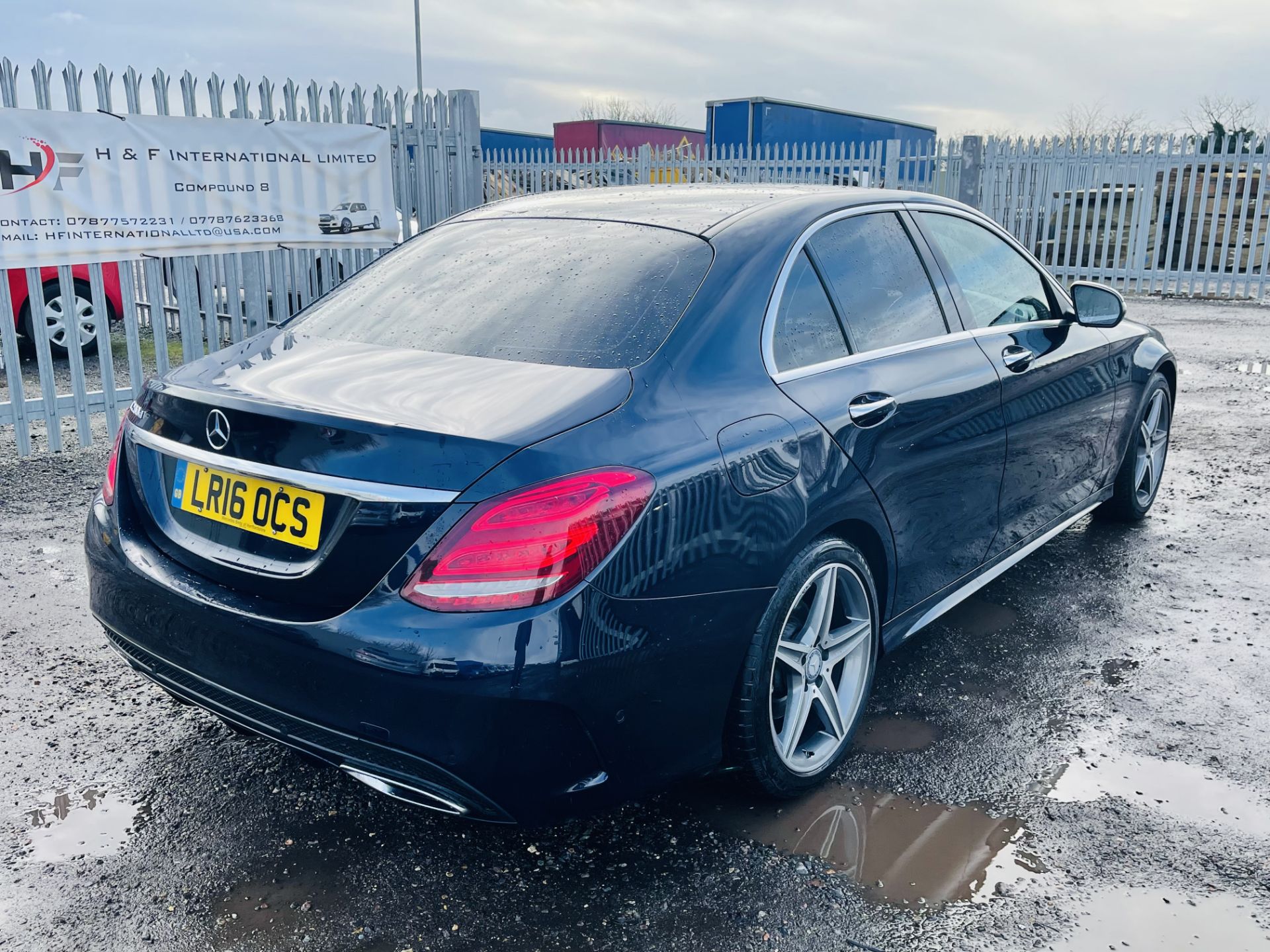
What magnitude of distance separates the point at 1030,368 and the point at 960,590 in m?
0.85

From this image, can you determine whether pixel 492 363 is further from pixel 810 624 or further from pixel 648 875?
pixel 648 875

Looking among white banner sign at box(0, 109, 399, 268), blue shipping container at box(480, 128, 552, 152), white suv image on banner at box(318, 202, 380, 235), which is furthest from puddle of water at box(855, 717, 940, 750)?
blue shipping container at box(480, 128, 552, 152)

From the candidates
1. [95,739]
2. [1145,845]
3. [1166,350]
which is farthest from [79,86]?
[1145,845]

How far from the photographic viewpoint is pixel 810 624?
277 cm

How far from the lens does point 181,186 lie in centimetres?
668

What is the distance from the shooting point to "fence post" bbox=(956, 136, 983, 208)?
16.3 metres

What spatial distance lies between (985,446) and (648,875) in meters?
1.78

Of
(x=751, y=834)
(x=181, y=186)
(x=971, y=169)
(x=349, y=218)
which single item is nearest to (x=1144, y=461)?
(x=751, y=834)

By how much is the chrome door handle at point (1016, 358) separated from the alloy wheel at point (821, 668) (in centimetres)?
117

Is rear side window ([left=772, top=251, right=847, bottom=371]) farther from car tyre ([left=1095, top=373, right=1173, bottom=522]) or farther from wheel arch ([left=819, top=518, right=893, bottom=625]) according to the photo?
car tyre ([left=1095, top=373, right=1173, bottom=522])

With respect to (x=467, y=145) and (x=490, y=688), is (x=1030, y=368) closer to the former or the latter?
(x=490, y=688)

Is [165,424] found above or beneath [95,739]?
above

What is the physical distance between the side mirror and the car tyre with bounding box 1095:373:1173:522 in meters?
0.84

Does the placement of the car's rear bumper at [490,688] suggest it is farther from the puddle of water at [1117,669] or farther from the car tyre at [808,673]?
the puddle of water at [1117,669]
